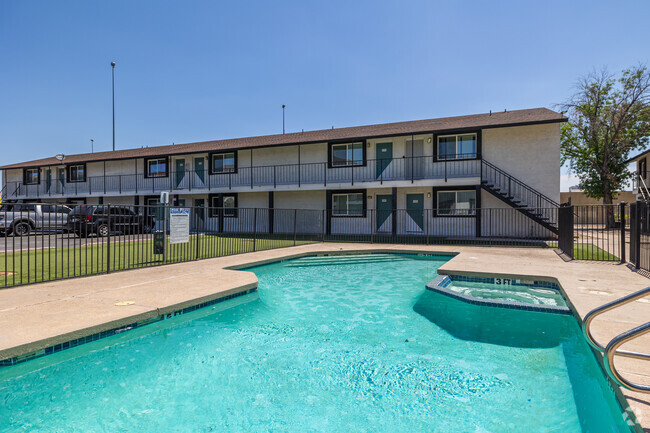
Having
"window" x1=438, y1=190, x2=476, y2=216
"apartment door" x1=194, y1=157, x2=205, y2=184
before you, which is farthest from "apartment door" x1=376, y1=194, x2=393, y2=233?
"apartment door" x1=194, y1=157, x2=205, y2=184

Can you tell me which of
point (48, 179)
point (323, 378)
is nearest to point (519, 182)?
point (323, 378)

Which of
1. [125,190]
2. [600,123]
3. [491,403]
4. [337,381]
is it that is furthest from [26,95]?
[600,123]

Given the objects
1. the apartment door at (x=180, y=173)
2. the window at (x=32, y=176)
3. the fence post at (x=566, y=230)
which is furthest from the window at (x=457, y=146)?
the window at (x=32, y=176)

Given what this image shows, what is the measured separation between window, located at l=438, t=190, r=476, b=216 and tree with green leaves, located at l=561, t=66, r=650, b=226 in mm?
12954

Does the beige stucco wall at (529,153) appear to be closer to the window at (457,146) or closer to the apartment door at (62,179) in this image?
the window at (457,146)

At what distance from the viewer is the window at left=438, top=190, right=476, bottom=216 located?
59.3 ft

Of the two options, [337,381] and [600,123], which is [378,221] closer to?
[337,381]

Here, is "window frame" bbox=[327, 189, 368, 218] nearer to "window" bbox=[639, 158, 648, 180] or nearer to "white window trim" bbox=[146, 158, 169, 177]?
"white window trim" bbox=[146, 158, 169, 177]

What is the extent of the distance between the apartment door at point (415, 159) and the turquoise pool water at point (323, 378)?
543 inches

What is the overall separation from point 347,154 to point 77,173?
898 inches

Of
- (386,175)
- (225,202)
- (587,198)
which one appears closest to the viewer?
(386,175)

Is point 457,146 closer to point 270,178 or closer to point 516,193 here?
point 516,193

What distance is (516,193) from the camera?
17.4 metres

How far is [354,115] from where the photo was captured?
105 ft
